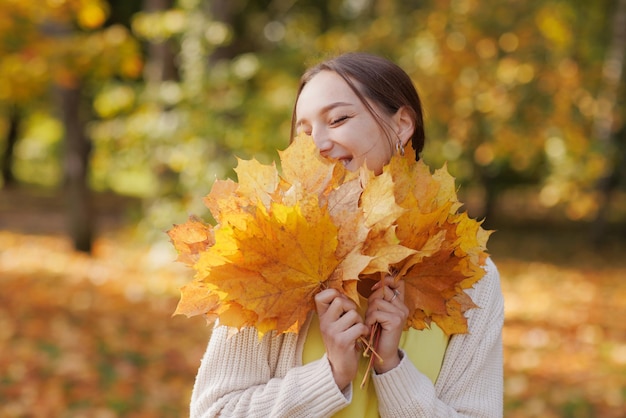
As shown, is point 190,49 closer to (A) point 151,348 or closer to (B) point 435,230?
(A) point 151,348

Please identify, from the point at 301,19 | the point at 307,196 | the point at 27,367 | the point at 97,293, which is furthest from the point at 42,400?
the point at 301,19

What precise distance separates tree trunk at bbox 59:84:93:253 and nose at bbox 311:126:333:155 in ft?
30.2

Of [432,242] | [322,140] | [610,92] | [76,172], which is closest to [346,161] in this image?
[322,140]

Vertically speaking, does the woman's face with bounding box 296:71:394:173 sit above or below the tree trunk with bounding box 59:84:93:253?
below

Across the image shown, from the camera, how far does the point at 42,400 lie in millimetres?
4898

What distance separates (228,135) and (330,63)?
18.9ft

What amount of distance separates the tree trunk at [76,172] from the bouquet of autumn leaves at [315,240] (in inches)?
367

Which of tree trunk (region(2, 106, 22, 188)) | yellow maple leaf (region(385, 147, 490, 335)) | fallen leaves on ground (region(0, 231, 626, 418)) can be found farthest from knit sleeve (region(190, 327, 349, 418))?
tree trunk (region(2, 106, 22, 188))

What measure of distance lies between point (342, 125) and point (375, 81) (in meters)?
0.17

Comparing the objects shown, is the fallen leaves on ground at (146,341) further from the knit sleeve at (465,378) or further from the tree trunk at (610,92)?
the knit sleeve at (465,378)

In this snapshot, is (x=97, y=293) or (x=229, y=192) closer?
(x=229, y=192)

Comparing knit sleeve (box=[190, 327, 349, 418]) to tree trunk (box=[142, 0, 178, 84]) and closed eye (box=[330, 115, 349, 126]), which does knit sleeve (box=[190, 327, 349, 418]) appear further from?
tree trunk (box=[142, 0, 178, 84])

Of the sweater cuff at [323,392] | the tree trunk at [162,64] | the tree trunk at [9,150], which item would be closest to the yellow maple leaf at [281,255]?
the sweater cuff at [323,392]

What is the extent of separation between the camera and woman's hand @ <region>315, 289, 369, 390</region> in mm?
1449
